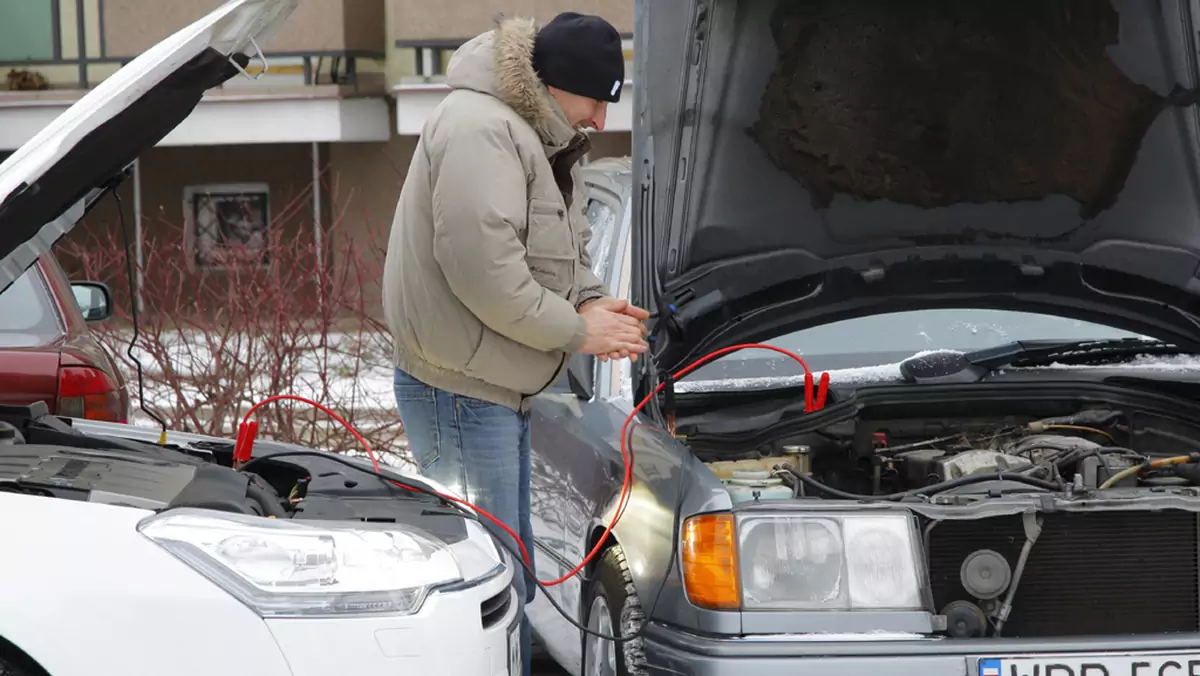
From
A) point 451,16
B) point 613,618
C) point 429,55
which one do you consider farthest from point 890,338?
point 429,55

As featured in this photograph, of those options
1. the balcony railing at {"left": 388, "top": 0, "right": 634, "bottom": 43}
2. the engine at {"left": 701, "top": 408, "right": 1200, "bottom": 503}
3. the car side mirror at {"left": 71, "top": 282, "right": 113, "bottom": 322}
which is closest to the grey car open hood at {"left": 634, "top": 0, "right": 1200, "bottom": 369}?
the engine at {"left": 701, "top": 408, "right": 1200, "bottom": 503}

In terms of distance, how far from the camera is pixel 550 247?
10.9ft

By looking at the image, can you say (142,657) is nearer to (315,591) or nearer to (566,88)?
(315,591)

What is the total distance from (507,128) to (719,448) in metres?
1.17

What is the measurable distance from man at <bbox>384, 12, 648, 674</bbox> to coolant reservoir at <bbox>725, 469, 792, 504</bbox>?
390mm

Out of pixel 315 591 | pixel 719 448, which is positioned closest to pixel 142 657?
pixel 315 591

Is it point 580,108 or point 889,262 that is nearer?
point 580,108

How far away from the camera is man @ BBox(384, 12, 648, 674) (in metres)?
3.13

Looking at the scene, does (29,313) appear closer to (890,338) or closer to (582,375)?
(582,375)

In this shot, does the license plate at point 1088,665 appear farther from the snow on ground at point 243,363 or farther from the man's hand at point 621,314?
the snow on ground at point 243,363

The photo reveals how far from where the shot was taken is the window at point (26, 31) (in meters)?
15.8

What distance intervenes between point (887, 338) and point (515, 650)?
6.48ft

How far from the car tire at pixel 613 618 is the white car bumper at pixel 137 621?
0.81 meters

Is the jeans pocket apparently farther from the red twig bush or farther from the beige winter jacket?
the red twig bush
